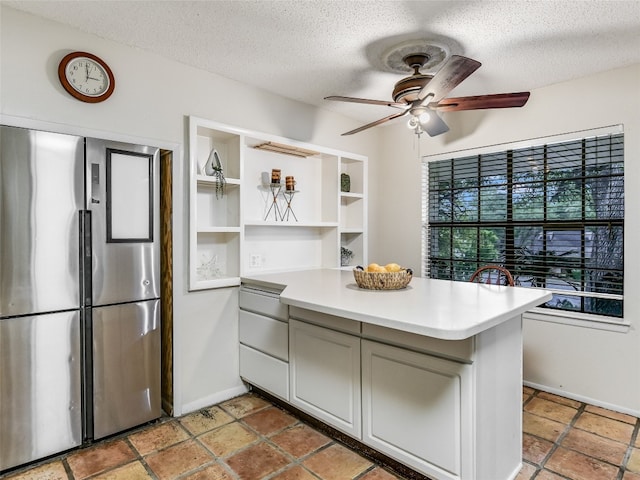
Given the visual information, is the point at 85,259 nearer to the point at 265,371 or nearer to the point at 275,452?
the point at 265,371

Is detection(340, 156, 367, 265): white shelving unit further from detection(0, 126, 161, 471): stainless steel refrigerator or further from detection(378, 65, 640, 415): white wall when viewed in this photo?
detection(0, 126, 161, 471): stainless steel refrigerator

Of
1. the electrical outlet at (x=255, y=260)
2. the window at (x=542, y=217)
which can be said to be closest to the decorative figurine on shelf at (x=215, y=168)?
the electrical outlet at (x=255, y=260)

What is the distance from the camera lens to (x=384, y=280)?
227 cm

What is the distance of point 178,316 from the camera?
2.67m

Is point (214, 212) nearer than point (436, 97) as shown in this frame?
No

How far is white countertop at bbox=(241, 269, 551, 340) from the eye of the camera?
150 cm

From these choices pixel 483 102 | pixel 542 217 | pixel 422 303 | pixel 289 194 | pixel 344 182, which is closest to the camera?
pixel 422 303

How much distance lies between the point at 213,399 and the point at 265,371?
49 cm

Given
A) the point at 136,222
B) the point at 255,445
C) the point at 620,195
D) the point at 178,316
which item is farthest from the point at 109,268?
the point at 620,195

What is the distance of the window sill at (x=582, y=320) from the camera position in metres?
2.73

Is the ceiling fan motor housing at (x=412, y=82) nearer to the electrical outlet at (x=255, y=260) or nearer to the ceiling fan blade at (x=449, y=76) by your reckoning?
the ceiling fan blade at (x=449, y=76)

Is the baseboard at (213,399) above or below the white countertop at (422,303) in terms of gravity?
below

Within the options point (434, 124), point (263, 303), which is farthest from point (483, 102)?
point (263, 303)

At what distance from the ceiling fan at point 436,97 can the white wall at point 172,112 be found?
1.05m
